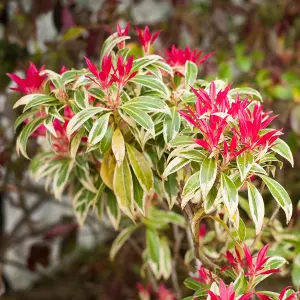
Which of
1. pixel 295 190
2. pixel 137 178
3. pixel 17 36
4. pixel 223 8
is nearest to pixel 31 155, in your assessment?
pixel 17 36

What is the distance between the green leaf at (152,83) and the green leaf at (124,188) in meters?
0.16

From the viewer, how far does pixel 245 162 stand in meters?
0.83

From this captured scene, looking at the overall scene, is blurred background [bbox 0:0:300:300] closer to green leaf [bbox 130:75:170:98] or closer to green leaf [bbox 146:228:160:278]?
green leaf [bbox 146:228:160:278]

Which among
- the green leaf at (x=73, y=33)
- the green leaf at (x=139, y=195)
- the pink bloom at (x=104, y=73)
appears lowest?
the green leaf at (x=139, y=195)

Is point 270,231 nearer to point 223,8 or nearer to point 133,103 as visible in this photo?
point 133,103

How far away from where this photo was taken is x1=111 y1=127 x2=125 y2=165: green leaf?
35.9 inches

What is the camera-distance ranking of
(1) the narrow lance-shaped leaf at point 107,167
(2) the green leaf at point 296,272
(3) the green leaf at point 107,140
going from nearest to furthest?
1. (3) the green leaf at point 107,140
2. (1) the narrow lance-shaped leaf at point 107,167
3. (2) the green leaf at point 296,272

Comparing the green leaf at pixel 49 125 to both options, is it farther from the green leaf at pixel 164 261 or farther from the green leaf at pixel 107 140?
the green leaf at pixel 164 261

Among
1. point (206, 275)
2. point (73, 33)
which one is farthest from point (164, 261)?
point (73, 33)

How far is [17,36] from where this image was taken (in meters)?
1.84

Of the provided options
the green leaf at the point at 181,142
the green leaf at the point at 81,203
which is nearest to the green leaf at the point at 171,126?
the green leaf at the point at 181,142

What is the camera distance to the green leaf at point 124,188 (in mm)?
980

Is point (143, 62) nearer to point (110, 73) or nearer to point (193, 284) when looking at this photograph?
point (110, 73)

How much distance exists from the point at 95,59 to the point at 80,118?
0.99 metres
